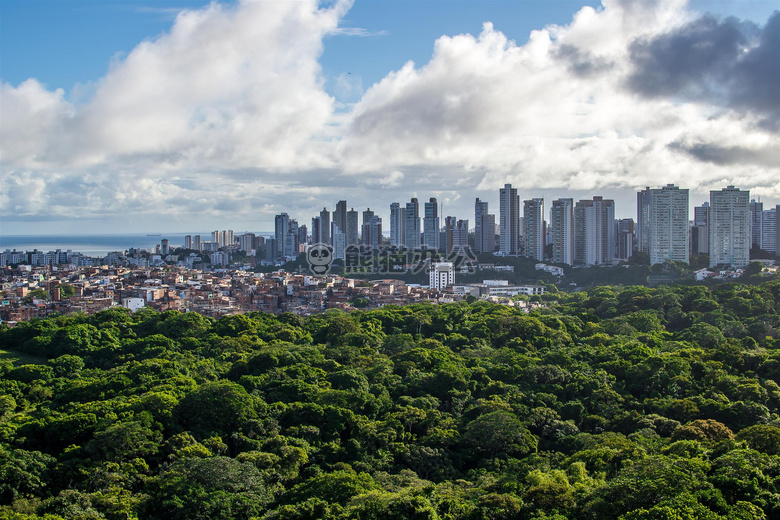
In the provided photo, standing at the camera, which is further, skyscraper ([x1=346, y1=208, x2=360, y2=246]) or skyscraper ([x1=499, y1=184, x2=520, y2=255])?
skyscraper ([x1=346, y1=208, x2=360, y2=246])

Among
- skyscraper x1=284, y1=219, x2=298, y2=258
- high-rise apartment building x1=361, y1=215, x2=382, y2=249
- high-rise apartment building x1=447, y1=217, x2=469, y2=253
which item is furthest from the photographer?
skyscraper x1=284, y1=219, x2=298, y2=258

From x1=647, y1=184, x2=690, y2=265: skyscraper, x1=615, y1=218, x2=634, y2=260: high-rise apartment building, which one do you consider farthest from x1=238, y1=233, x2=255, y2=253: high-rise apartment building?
x1=647, y1=184, x2=690, y2=265: skyscraper

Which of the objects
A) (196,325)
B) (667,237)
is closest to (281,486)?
(196,325)

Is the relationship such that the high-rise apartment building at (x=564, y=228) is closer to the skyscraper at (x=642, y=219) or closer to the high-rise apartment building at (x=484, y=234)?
the skyscraper at (x=642, y=219)

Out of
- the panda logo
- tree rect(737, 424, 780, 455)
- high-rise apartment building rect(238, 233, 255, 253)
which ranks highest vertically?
high-rise apartment building rect(238, 233, 255, 253)

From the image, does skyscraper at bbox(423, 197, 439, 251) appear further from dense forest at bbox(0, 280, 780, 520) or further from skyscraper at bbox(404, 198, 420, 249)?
dense forest at bbox(0, 280, 780, 520)

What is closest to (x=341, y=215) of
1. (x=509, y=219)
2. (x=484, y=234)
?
(x=484, y=234)
